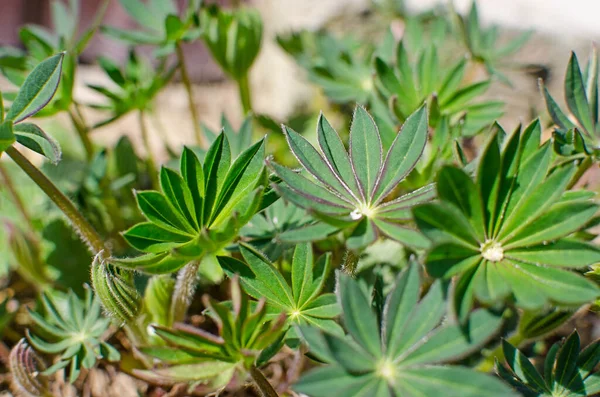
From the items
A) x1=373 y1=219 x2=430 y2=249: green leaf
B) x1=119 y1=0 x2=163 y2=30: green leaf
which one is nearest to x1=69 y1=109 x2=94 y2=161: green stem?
x1=119 y1=0 x2=163 y2=30: green leaf

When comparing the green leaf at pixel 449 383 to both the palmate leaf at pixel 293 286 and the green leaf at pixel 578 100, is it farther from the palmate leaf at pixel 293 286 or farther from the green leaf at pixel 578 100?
the green leaf at pixel 578 100

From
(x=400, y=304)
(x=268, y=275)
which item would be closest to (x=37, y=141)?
(x=268, y=275)

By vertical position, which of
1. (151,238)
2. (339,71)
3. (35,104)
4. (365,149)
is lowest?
(365,149)

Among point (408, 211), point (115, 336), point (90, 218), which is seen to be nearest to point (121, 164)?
point (90, 218)

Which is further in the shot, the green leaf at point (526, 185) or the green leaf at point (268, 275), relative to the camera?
the green leaf at point (268, 275)

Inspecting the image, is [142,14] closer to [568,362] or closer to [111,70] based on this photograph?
[111,70]

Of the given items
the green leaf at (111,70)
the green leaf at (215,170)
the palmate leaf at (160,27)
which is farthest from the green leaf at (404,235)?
the green leaf at (111,70)
